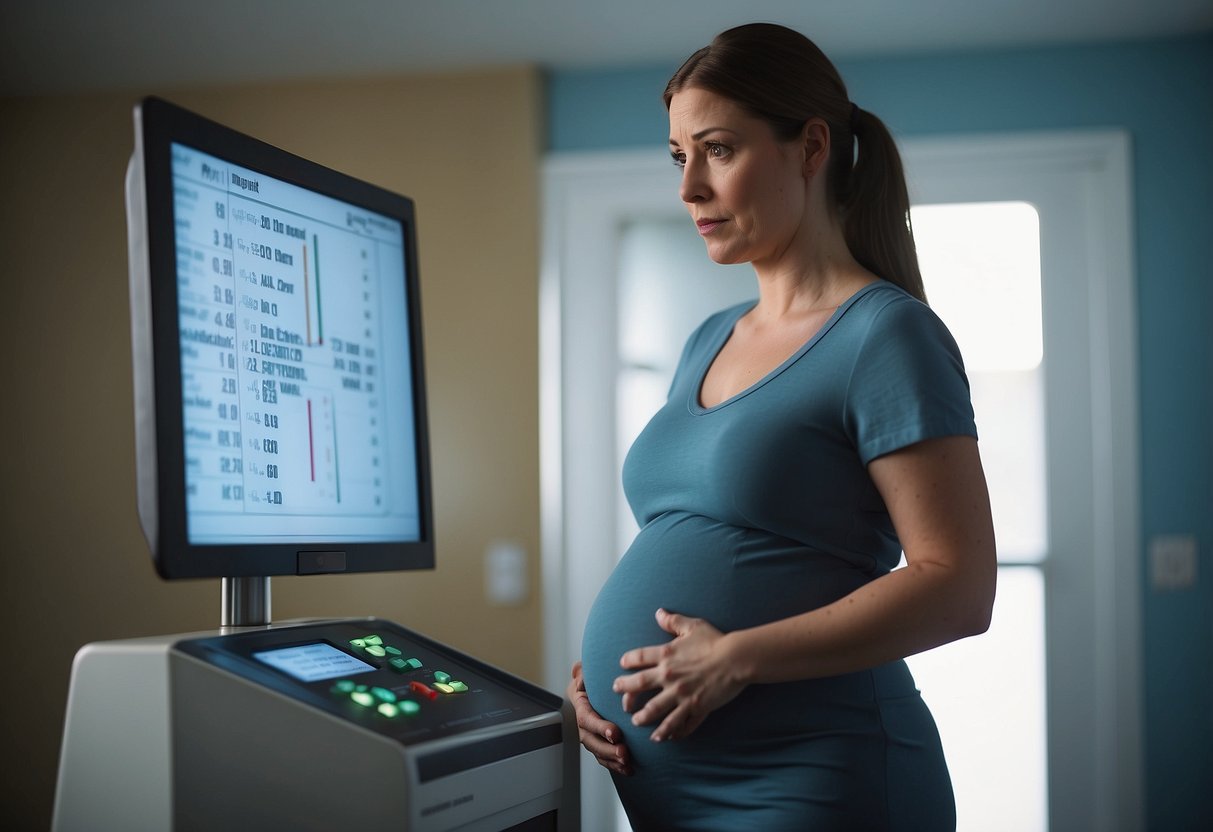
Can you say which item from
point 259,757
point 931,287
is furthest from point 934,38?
point 259,757

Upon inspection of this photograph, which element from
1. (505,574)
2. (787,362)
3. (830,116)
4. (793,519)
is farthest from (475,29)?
(793,519)

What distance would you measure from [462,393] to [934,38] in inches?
55.3

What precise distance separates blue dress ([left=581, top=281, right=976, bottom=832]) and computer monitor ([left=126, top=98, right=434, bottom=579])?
280 millimetres

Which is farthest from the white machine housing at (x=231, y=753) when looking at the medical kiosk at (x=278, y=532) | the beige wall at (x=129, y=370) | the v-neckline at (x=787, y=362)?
the beige wall at (x=129, y=370)

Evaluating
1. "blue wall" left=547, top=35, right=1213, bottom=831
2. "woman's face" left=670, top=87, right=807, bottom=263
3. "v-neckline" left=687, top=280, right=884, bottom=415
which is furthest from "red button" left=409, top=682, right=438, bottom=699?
"blue wall" left=547, top=35, right=1213, bottom=831

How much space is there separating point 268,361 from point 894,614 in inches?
21.9

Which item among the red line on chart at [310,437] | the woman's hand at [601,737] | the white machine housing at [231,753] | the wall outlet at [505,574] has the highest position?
the red line on chart at [310,437]

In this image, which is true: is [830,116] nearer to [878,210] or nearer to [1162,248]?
[878,210]

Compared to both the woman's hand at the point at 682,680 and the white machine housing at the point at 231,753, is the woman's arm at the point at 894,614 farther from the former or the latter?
the white machine housing at the point at 231,753

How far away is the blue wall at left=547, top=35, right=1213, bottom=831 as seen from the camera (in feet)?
8.36

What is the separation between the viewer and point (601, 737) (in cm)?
105

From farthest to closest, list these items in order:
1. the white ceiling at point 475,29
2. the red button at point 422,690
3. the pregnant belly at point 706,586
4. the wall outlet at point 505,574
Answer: the wall outlet at point 505,574
the white ceiling at point 475,29
the pregnant belly at point 706,586
the red button at point 422,690

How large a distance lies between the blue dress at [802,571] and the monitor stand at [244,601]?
1.05 ft

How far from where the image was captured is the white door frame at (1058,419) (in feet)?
8.39
